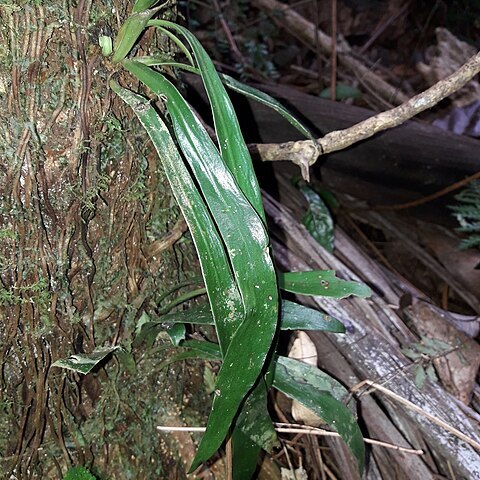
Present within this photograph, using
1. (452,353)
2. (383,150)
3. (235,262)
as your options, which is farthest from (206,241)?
(383,150)

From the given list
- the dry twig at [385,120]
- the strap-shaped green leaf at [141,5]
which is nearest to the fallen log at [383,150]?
the dry twig at [385,120]

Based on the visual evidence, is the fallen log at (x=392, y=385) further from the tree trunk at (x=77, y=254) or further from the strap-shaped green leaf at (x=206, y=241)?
the strap-shaped green leaf at (x=206, y=241)

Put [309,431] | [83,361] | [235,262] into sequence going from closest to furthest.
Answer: [235,262]
[83,361]
[309,431]

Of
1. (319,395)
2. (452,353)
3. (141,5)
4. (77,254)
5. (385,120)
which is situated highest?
(141,5)

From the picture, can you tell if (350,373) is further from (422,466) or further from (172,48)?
(172,48)

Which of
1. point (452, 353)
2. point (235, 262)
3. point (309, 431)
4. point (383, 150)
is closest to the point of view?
point (235, 262)

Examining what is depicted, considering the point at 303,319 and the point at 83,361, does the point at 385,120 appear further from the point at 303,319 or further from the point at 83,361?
the point at 83,361

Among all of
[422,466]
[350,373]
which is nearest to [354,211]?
[350,373]
